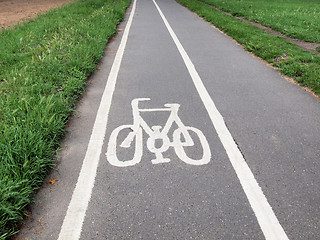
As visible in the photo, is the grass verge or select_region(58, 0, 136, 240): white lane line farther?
the grass verge

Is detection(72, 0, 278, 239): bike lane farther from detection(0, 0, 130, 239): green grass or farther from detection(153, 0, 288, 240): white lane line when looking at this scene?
detection(0, 0, 130, 239): green grass

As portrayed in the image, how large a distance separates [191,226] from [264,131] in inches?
81.0

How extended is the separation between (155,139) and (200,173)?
33.7 inches

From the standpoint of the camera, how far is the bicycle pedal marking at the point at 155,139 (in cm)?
307

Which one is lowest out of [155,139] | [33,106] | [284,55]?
[284,55]

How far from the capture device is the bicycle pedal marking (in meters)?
3.07

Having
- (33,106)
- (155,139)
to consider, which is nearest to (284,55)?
(155,139)

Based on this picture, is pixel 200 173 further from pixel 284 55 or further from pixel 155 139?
pixel 284 55

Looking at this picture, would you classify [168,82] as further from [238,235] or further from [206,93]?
[238,235]

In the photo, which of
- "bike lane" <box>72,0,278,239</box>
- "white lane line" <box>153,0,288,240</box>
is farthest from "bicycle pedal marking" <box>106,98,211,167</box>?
"white lane line" <box>153,0,288,240</box>

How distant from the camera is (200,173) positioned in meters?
2.87

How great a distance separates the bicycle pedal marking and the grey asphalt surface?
0.07 m

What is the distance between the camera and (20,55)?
6793 millimetres

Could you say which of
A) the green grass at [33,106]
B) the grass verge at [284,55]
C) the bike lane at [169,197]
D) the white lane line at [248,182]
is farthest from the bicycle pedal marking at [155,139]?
the grass verge at [284,55]
